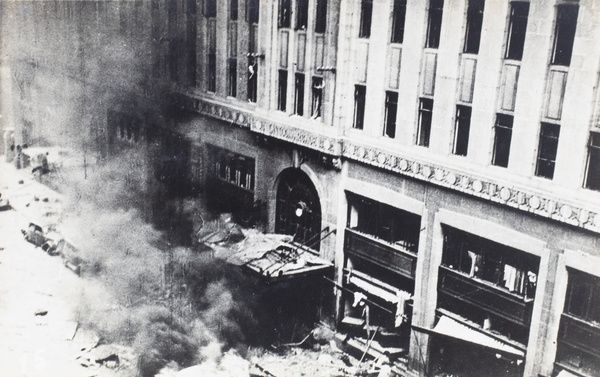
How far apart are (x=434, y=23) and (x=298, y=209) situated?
8511 millimetres

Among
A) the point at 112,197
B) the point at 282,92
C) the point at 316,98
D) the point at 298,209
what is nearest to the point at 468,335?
the point at 298,209

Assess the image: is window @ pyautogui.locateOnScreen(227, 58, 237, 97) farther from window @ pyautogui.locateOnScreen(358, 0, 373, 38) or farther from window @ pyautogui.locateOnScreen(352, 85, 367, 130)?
window @ pyautogui.locateOnScreen(358, 0, 373, 38)

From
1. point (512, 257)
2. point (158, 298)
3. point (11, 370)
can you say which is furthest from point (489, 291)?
point (11, 370)

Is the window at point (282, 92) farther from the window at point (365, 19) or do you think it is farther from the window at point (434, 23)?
the window at point (434, 23)

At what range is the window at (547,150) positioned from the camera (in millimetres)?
14333

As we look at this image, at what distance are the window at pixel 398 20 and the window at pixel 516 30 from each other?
11.9 feet

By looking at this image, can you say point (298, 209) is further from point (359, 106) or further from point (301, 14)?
point (301, 14)

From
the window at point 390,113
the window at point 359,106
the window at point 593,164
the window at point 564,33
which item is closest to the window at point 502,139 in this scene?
the window at point 564,33

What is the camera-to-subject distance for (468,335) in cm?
1664

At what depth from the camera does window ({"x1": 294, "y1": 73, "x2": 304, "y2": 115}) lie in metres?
21.1

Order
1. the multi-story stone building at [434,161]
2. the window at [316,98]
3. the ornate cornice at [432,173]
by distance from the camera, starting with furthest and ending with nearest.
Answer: the window at [316,98] → the multi-story stone building at [434,161] → the ornate cornice at [432,173]

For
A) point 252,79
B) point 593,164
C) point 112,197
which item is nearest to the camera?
point 593,164

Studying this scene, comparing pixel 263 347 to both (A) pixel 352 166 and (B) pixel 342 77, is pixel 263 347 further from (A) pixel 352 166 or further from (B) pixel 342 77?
(B) pixel 342 77

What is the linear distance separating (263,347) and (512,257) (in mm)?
9195
